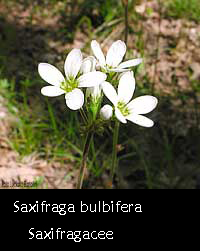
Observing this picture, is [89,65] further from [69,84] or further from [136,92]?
[136,92]

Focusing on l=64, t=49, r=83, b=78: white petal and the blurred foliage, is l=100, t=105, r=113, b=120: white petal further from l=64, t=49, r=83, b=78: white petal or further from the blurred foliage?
the blurred foliage

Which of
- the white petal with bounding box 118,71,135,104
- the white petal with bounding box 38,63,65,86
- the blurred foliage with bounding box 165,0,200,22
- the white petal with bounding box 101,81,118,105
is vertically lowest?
the white petal with bounding box 101,81,118,105

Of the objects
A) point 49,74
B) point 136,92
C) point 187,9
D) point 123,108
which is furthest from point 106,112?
point 187,9

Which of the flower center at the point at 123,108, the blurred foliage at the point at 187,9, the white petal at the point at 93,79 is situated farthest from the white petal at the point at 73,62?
the blurred foliage at the point at 187,9

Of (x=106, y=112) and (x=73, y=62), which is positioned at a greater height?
(x=73, y=62)

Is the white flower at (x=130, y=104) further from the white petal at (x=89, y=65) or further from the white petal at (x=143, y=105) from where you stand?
the white petal at (x=89, y=65)

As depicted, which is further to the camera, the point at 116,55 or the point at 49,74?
the point at 116,55

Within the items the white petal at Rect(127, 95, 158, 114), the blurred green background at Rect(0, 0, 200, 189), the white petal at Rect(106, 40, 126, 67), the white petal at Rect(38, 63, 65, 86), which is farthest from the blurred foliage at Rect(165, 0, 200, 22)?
the white petal at Rect(38, 63, 65, 86)
